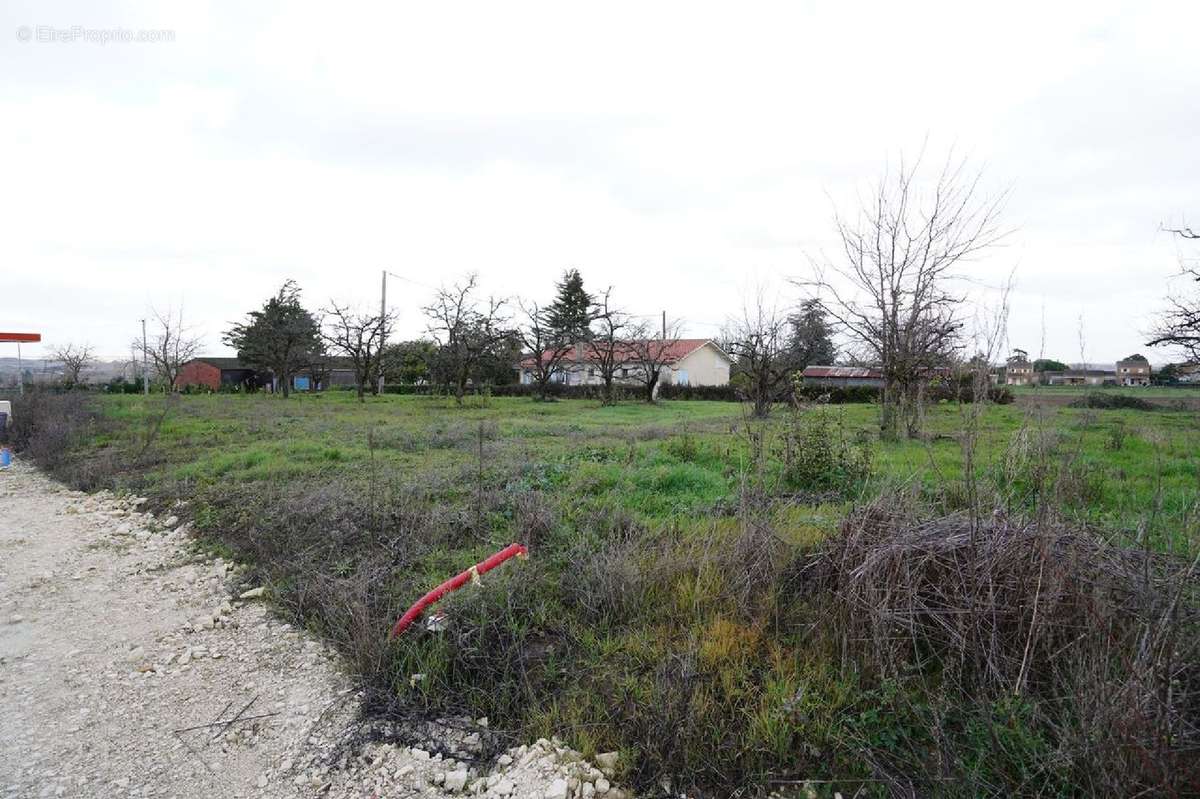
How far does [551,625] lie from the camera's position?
3.84 m

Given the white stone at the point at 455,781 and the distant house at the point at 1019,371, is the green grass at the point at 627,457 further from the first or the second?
the white stone at the point at 455,781

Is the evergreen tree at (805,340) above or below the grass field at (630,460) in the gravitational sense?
above

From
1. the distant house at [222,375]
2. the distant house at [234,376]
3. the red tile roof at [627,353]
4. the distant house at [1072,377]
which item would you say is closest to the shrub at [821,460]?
the distant house at [1072,377]

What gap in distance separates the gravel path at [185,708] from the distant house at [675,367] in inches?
1188

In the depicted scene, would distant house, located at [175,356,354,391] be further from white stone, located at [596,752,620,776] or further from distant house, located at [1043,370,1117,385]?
white stone, located at [596,752,620,776]

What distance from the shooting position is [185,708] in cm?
349

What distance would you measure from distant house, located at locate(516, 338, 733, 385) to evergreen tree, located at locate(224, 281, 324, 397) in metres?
12.5

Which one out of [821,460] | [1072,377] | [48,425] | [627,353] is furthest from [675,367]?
[1072,377]

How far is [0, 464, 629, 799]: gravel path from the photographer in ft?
9.35

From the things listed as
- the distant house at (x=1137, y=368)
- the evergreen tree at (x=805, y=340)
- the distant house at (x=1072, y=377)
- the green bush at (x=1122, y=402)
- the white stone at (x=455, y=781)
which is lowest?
the white stone at (x=455, y=781)

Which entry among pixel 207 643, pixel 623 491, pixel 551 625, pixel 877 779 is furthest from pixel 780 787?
pixel 623 491

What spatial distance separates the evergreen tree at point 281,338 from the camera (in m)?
33.0

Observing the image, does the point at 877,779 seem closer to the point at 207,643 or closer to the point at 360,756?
the point at 360,756

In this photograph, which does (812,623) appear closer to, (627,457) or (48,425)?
(627,457)
